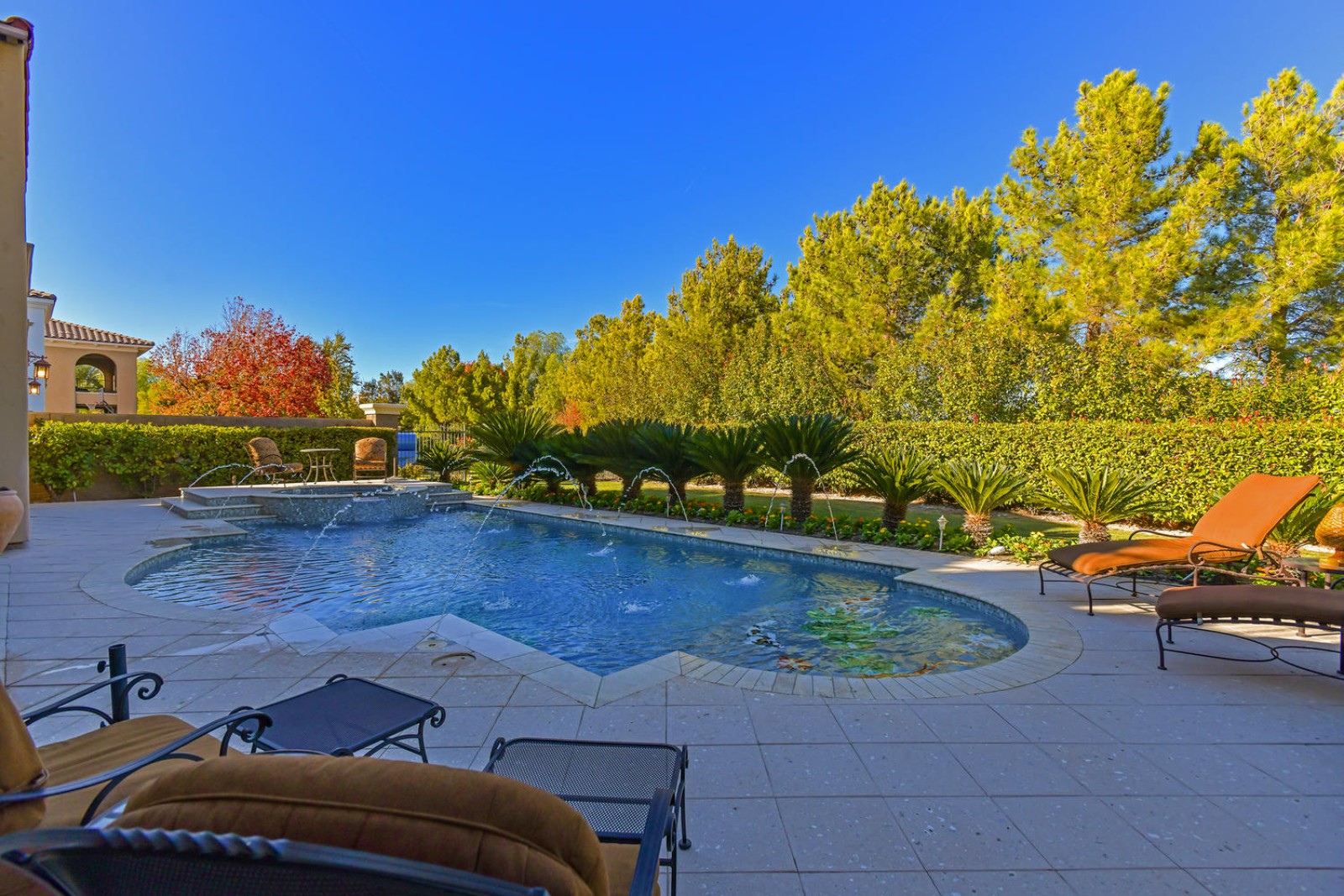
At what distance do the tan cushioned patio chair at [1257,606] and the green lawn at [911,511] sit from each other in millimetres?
5394

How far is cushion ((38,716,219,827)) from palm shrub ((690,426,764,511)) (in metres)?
8.31

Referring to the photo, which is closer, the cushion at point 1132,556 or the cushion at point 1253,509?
the cushion at point 1253,509

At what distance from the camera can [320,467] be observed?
48.6 feet

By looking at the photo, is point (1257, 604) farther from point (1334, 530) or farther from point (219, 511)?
point (219, 511)

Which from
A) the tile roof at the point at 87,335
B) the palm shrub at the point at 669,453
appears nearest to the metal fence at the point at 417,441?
the palm shrub at the point at 669,453

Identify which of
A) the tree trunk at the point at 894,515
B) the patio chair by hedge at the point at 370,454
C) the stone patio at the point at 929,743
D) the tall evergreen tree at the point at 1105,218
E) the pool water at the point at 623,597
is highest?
the tall evergreen tree at the point at 1105,218

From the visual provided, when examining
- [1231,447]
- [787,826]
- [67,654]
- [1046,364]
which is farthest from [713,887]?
[1046,364]

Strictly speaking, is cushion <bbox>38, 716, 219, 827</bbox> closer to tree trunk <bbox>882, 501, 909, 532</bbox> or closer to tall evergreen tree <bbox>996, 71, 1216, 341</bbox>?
tree trunk <bbox>882, 501, 909, 532</bbox>

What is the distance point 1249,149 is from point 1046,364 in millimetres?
6941

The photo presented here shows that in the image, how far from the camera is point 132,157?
53.9 feet

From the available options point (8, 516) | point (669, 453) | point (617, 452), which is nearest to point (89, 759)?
point (8, 516)

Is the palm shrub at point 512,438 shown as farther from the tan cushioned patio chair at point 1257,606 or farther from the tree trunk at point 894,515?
the tan cushioned patio chair at point 1257,606

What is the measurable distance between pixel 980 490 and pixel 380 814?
26.3ft

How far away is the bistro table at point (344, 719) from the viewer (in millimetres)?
1996
